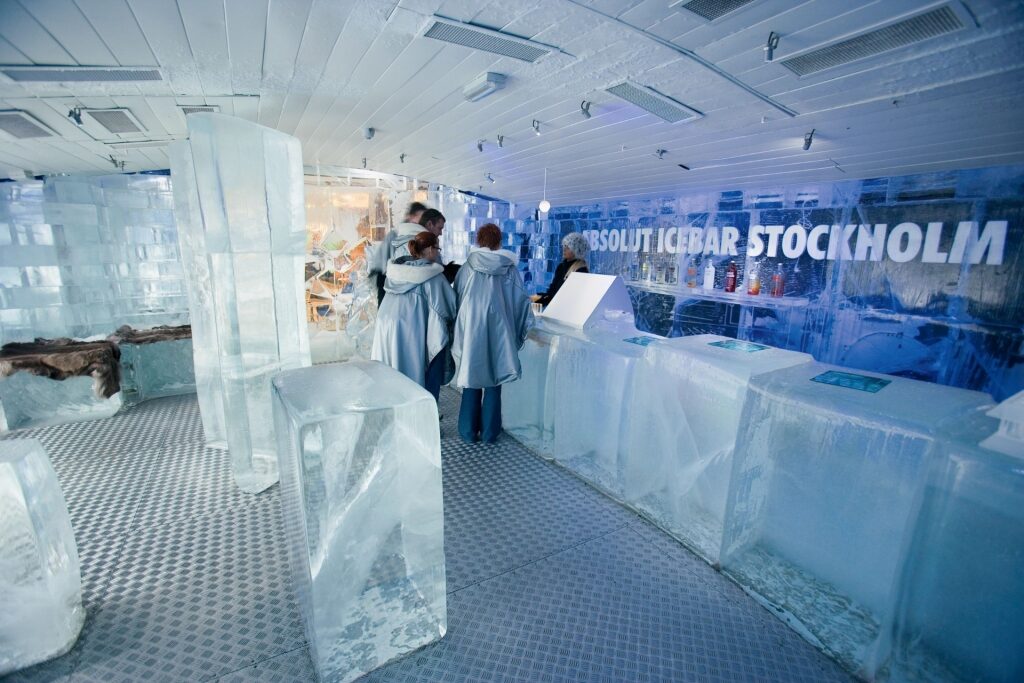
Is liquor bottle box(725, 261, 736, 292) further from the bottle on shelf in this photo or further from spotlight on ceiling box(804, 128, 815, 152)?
spotlight on ceiling box(804, 128, 815, 152)

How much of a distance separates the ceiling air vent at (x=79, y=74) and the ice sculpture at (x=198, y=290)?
640 mm

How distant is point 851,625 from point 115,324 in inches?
221

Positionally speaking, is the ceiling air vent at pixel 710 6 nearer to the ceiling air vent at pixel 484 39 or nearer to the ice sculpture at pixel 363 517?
the ceiling air vent at pixel 484 39

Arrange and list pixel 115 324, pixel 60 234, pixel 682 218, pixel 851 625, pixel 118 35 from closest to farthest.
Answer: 1. pixel 851 625
2. pixel 118 35
3. pixel 60 234
4. pixel 115 324
5. pixel 682 218

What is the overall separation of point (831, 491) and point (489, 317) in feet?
6.33

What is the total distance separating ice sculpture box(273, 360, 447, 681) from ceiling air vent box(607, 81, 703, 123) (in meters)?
2.01

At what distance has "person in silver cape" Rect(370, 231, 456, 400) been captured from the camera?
A: 2.98 meters

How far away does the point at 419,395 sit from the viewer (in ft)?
4.94

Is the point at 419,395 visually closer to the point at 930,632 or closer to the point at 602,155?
the point at 930,632

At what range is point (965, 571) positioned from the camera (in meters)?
1.33

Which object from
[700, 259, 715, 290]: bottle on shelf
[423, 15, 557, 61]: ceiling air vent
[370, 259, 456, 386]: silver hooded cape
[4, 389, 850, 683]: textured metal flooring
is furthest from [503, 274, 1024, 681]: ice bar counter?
[700, 259, 715, 290]: bottle on shelf

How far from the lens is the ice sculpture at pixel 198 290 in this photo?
283 cm

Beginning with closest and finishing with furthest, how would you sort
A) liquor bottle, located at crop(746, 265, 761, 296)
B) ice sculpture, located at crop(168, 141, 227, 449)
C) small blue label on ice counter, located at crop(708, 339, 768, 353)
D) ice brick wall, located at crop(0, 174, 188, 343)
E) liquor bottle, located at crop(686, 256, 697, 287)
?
1. small blue label on ice counter, located at crop(708, 339, 768, 353)
2. ice sculpture, located at crop(168, 141, 227, 449)
3. ice brick wall, located at crop(0, 174, 188, 343)
4. liquor bottle, located at crop(746, 265, 761, 296)
5. liquor bottle, located at crop(686, 256, 697, 287)

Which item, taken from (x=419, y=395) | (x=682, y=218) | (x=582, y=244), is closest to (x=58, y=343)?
(x=419, y=395)
